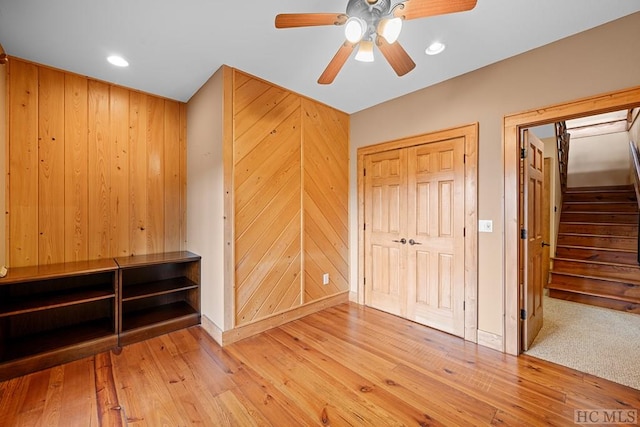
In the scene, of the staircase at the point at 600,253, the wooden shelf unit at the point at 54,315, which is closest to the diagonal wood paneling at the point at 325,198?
the wooden shelf unit at the point at 54,315

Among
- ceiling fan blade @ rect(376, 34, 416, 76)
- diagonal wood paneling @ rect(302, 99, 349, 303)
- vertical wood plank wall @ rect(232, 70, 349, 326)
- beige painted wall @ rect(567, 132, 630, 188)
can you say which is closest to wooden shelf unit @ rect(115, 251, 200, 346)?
vertical wood plank wall @ rect(232, 70, 349, 326)

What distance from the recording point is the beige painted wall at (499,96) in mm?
1955

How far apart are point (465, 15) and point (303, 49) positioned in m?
1.22

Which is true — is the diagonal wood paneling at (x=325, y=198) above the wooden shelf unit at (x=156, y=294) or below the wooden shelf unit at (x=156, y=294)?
above

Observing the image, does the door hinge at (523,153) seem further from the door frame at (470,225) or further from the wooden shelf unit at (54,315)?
the wooden shelf unit at (54,315)

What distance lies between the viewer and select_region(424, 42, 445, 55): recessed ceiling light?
2195 mm

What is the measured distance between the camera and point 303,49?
2.28 metres

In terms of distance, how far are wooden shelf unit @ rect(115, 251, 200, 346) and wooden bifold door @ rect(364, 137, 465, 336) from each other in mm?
2162

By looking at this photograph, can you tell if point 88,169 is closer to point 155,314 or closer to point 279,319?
point 155,314

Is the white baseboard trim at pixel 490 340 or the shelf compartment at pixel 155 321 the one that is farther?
the shelf compartment at pixel 155 321

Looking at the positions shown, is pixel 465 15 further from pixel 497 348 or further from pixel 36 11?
pixel 36 11

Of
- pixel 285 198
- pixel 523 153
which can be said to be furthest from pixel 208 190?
pixel 523 153

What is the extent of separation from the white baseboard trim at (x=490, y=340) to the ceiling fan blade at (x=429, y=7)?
2610mm

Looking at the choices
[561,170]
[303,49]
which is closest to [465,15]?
[303,49]
